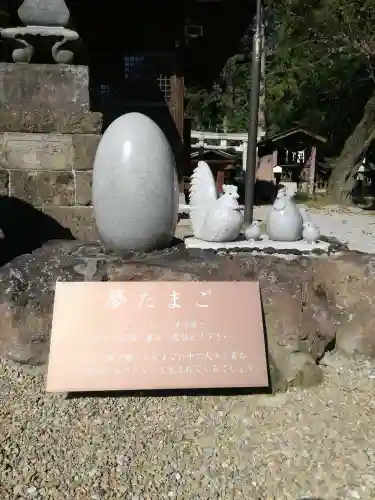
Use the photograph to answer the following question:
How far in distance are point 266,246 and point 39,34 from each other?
3.25m

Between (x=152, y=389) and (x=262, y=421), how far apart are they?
2.21 feet

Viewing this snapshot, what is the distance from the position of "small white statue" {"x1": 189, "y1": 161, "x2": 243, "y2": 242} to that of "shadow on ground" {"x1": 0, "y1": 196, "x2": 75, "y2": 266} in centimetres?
166

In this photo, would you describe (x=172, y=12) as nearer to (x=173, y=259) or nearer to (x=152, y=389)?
(x=173, y=259)

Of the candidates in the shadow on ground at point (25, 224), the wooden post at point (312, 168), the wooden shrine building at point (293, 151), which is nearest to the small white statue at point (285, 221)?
the shadow on ground at point (25, 224)

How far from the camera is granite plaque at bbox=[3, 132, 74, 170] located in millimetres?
5098

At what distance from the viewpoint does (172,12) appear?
10.7 meters

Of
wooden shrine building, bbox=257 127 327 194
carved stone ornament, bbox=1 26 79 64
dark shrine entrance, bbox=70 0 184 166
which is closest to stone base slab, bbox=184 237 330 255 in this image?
carved stone ornament, bbox=1 26 79 64

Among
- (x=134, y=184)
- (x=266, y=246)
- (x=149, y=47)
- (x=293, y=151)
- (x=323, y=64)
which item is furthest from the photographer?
(x=293, y=151)

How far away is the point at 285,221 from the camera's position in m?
4.07

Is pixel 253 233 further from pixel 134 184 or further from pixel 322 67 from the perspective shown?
pixel 322 67

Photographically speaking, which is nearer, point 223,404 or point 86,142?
point 223,404

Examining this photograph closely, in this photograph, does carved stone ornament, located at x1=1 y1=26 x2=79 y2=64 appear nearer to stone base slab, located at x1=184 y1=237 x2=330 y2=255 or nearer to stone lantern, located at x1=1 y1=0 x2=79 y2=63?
stone lantern, located at x1=1 y1=0 x2=79 y2=63

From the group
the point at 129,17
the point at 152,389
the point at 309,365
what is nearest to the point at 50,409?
the point at 152,389

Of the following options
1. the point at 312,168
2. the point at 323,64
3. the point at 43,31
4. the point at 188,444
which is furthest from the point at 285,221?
the point at 312,168
